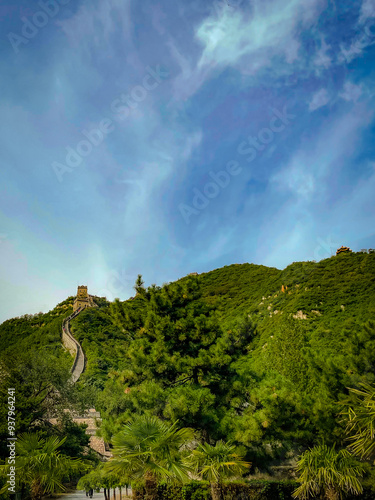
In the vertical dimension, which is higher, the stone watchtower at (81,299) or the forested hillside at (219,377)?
the stone watchtower at (81,299)

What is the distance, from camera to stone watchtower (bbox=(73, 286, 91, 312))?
80.6 meters

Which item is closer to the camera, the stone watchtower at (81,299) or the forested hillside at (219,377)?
the forested hillside at (219,377)

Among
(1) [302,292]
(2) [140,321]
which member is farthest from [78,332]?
(2) [140,321]

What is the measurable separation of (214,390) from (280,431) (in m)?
3.44

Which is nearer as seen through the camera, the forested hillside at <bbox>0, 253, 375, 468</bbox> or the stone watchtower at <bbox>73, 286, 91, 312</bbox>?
the forested hillside at <bbox>0, 253, 375, 468</bbox>

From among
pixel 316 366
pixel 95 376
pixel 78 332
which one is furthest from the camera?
pixel 78 332

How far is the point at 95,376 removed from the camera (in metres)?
45.0

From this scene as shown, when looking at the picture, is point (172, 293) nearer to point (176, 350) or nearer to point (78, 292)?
point (176, 350)

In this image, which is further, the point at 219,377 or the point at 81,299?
the point at 81,299

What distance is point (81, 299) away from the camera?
277 ft

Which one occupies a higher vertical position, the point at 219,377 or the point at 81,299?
the point at 81,299

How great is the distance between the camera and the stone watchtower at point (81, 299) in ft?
265

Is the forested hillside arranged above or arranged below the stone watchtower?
below

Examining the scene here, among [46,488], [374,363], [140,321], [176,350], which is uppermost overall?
[140,321]
